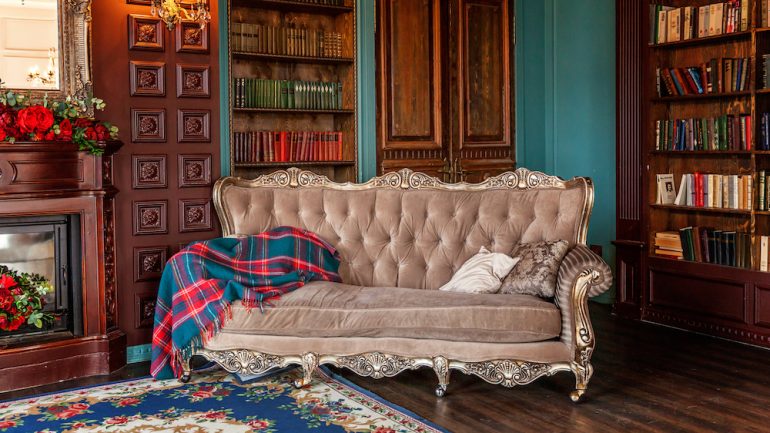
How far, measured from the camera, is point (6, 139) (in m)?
4.23

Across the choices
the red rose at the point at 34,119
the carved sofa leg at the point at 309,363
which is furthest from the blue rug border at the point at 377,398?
the red rose at the point at 34,119

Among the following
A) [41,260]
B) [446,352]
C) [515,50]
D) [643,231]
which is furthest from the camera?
[515,50]

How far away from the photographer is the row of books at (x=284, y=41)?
556 cm

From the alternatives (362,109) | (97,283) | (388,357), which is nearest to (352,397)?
(388,357)

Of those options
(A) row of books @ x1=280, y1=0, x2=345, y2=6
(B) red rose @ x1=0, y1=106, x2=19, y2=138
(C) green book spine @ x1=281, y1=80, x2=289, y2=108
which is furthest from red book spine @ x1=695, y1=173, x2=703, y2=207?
(B) red rose @ x1=0, y1=106, x2=19, y2=138

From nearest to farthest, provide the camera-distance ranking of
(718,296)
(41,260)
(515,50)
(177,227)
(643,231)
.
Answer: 1. (41,260)
2. (177,227)
3. (718,296)
4. (643,231)
5. (515,50)

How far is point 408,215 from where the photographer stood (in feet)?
16.0

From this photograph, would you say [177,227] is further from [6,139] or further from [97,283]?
[6,139]

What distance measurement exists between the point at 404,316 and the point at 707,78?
2821mm

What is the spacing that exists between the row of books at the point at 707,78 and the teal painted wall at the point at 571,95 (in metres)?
0.72

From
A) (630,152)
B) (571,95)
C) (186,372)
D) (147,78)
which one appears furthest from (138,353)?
(571,95)

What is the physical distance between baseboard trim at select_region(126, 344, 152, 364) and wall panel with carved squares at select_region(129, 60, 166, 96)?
1465mm

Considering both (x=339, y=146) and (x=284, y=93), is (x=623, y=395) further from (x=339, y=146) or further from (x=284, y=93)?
(x=284, y=93)

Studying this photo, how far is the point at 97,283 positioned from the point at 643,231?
363cm
